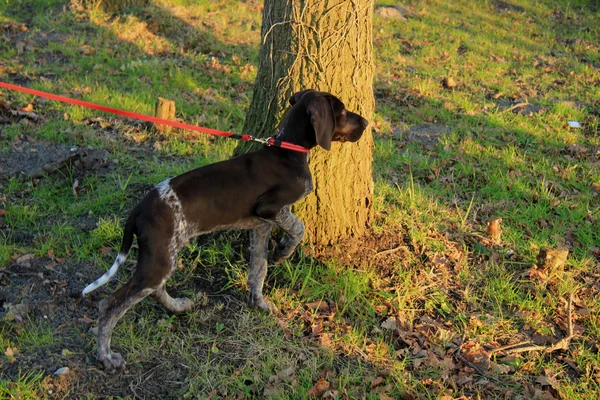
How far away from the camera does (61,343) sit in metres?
3.99

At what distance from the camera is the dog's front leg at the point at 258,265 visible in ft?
14.7

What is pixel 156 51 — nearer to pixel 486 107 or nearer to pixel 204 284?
pixel 486 107

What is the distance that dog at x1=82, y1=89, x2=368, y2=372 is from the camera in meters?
3.77

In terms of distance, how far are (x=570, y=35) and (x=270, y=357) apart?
1257 centimetres

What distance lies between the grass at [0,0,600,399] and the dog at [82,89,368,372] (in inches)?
15.1

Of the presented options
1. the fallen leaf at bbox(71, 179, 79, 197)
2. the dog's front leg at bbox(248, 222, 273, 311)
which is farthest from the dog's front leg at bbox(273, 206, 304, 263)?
the fallen leaf at bbox(71, 179, 79, 197)

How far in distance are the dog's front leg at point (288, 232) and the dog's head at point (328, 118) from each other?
639 millimetres

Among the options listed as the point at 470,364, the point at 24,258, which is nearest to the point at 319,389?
the point at 470,364

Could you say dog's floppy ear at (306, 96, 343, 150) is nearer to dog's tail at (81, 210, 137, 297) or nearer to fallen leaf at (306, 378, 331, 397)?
dog's tail at (81, 210, 137, 297)

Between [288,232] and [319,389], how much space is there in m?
1.21

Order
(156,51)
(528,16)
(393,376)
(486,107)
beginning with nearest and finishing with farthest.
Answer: (393,376) < (486,107) < (156,51) < (528,16)

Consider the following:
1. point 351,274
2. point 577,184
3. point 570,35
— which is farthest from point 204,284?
point 570,35

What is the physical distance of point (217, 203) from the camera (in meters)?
3.91

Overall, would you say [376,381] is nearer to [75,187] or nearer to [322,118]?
[322,118]
